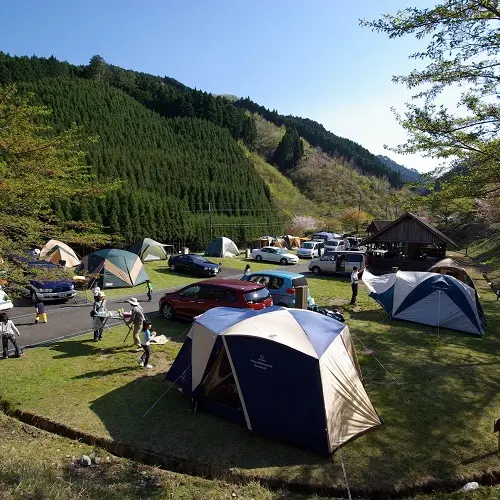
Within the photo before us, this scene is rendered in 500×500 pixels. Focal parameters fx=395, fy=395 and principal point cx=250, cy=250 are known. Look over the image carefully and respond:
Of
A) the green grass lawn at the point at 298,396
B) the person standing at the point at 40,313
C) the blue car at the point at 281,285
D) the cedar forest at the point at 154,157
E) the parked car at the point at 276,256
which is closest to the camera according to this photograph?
the green grass lawn at the point at 298,396

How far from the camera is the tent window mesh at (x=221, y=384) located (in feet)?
24.5

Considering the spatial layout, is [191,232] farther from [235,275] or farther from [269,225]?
[235,275]

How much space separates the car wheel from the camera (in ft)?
46.0

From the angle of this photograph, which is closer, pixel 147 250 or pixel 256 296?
pixel 256 296

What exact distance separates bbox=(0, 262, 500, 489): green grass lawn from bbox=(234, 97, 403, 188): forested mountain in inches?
4272

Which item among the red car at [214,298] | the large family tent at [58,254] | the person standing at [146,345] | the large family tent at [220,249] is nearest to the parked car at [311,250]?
the large family tent at [220,249]

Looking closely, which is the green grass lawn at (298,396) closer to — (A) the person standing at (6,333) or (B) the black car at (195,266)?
(A) the person standing at (6,333)

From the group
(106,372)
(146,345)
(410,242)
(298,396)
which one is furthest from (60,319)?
(410,242)

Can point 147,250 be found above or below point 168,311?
above

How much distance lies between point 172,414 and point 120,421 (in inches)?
37.6

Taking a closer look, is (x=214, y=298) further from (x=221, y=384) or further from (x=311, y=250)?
(x=311, y=250)

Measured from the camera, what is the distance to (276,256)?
33.1 m

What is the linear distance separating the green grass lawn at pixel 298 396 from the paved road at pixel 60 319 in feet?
3.54

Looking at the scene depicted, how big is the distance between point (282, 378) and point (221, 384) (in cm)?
141
